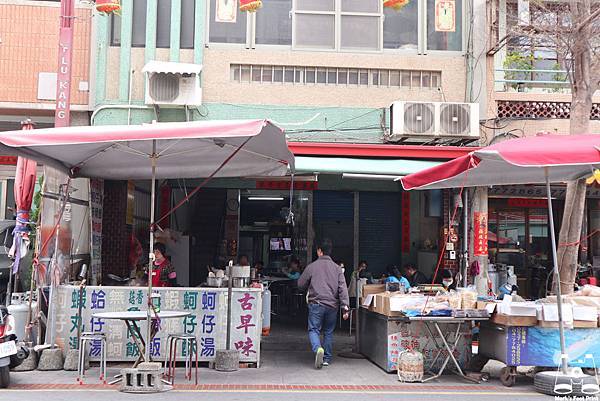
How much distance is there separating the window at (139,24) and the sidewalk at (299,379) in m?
6.57

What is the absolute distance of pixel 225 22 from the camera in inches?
512

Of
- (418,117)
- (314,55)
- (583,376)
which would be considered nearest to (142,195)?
(314,55)

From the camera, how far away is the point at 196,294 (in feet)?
31.0

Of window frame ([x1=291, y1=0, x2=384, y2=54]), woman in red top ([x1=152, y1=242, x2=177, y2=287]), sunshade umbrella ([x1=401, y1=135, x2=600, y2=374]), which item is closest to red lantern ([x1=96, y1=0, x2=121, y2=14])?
window frame ([x1=291, y1=0, x2=384, y2=54])

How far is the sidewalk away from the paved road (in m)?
0.22

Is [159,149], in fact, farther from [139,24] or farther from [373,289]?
[139,24]

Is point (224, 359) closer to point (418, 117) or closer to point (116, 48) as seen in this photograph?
point (418, 117)

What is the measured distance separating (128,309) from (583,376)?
620 centimetres

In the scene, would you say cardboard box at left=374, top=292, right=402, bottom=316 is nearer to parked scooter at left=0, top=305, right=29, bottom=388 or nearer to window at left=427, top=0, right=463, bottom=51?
parked scooter at left=0, top=305, right=29, bottom=388

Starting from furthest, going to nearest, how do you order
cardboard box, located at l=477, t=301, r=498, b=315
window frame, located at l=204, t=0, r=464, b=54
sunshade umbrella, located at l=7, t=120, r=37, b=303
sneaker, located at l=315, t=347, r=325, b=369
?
window frame, located at l=204, t=0, r=464, b=54 → sunshade umbrella, located at l=7, t=120, r=37, b=303 → sneaker, located at l=315, t=347, r=325, b=369 → cardboard box, located at l=477, t=301, r=498, b=315

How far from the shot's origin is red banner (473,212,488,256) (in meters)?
12.8

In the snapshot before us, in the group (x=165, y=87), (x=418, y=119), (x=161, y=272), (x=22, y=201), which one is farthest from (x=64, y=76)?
(x=418, y=119)

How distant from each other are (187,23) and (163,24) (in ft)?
1.57

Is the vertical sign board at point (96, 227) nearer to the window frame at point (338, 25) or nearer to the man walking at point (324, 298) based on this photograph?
the man walking at point (324, 298)
